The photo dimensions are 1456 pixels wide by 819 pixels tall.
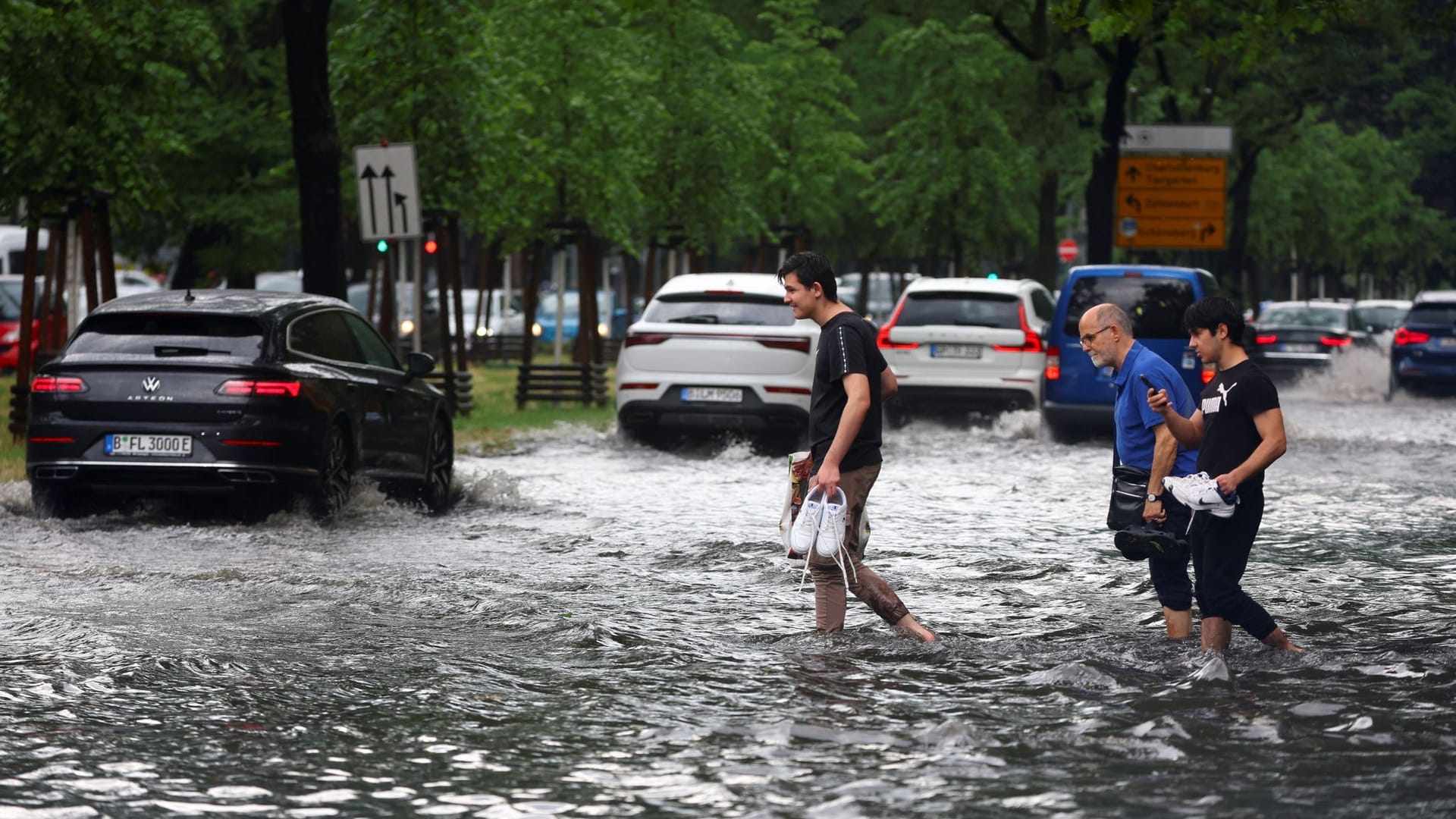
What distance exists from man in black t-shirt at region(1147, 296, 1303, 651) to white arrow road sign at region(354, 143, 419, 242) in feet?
45.7

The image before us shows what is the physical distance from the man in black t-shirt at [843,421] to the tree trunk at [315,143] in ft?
38.1

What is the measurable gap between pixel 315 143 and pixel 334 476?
672 cm

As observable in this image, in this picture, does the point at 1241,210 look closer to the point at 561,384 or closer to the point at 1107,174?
the point at 1107,174

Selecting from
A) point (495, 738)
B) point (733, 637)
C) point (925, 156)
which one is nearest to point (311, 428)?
point (733, 637)

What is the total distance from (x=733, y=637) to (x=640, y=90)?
26.6 m

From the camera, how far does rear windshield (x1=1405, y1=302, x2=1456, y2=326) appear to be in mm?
33250

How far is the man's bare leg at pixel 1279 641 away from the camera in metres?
9.04

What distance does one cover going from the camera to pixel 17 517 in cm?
1469

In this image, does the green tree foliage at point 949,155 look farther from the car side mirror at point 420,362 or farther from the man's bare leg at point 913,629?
the man's bare leg at point 913,629

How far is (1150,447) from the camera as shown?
9203 mm

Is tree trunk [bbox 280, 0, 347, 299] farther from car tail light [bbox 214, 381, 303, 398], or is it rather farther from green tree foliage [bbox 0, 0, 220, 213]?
car tail light [bbox 214, 381, 303, 398]

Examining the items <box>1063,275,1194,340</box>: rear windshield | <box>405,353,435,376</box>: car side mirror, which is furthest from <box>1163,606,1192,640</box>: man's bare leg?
<box>1063,275,1194,340</box>: rear windshield

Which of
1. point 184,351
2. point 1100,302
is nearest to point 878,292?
point 1100,302

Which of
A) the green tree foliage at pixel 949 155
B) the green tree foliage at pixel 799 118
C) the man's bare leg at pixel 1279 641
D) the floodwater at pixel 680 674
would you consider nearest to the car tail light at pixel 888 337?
the floodwater at pixel 680 674
